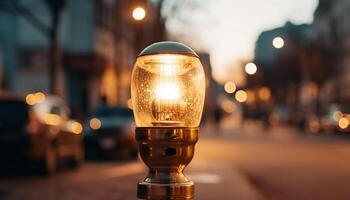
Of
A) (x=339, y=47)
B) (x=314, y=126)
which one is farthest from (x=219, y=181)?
(x=339, y=47)

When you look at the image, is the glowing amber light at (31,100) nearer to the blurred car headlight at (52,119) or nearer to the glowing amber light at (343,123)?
the blurred car headlight at (52,119)

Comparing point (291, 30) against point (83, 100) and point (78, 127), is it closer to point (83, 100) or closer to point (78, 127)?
point (83, 100)

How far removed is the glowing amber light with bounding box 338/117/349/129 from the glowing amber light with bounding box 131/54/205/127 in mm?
41352

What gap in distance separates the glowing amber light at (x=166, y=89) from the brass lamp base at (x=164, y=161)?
23 cm

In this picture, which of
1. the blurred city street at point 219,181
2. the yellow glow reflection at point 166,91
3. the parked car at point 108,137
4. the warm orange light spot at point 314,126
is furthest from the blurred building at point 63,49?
the yellow glow reflection at point 166,91

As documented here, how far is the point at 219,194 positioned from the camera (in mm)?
11961

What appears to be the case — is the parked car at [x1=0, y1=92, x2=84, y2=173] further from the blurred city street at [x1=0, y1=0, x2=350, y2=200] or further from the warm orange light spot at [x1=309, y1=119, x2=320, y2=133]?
the warm orange light spot at [x1=309, y1=119, x2=320, y2=133]

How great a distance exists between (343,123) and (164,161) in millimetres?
42255

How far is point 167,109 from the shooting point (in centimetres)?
496

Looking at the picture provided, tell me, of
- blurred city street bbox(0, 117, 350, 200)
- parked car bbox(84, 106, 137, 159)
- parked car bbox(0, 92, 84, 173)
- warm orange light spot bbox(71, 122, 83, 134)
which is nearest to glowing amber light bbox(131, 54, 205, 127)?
blurred city street bbox(0, 117, 350, 200)

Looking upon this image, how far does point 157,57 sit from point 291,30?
62.4 meters

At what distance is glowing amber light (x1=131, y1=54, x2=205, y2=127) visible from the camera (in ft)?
16.2

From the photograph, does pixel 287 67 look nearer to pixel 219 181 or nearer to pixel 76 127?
pixel 76 127

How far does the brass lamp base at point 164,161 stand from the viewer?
4613 millimetres
